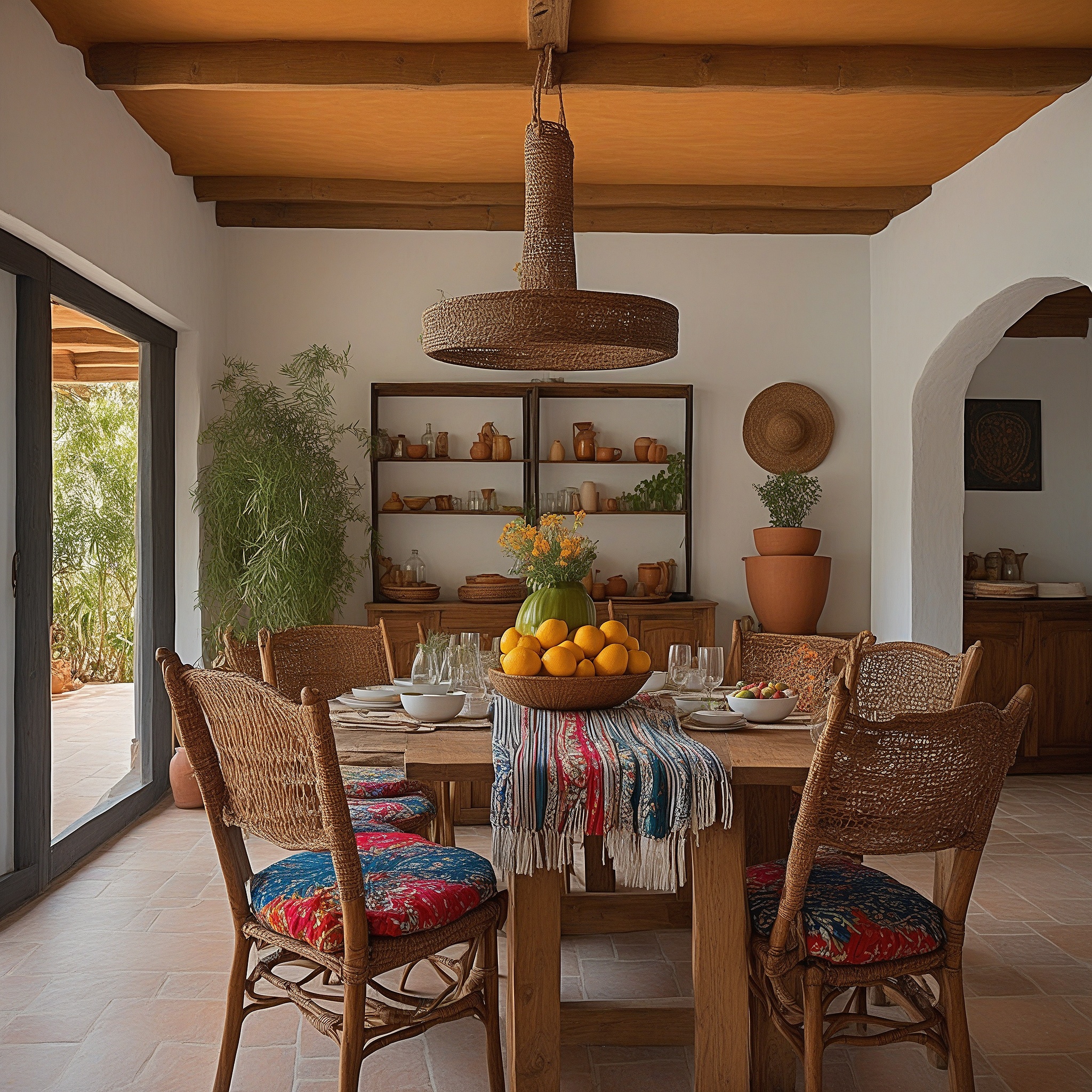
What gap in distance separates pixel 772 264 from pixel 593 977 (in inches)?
164

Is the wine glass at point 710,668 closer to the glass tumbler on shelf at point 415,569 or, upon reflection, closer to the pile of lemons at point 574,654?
the pile of lemons at point 574,654

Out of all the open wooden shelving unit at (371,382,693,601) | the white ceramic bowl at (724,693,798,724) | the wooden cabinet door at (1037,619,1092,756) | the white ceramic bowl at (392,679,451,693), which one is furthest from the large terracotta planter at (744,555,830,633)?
the white ceramic bowl at (392,679,451,693)

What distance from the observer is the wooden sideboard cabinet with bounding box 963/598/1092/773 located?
5.63 meters

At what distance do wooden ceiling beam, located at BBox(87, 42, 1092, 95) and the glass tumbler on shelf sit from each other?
2.59m

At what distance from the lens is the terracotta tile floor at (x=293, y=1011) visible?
2488mm

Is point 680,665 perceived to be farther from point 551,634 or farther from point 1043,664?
point 1043,664

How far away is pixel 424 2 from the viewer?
3.49 m

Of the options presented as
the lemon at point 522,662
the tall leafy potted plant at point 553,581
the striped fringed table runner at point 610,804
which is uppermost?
the tall leafy potted plant at point 553,581

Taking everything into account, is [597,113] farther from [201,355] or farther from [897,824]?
[897,824]

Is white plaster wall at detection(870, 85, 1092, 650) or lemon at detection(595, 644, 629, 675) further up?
white plaster wall at detection(870, 85, 1092, 650)

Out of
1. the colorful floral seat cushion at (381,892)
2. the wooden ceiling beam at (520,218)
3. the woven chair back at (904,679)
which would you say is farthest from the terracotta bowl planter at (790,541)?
the colorful floral seat cushion at (381,892)

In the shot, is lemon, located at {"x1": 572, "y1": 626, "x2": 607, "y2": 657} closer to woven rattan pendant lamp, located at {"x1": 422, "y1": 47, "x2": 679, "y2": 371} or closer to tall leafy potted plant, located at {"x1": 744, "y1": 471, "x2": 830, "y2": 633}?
woven rattan pendant lamp, located at {"x1": 422, "y1": 47, "x2": 679, "y2": 371}

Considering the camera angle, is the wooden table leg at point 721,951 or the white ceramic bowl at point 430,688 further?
the white ceramic bowl at point 430,688

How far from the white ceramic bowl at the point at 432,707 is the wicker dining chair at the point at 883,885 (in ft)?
2.69
